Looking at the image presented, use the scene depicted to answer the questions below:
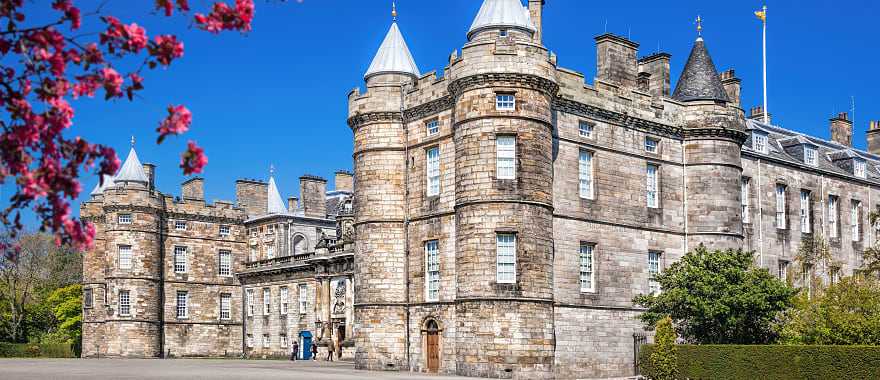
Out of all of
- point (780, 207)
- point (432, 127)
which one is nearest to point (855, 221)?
point (780, 207)

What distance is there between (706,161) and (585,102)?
634 centimetres

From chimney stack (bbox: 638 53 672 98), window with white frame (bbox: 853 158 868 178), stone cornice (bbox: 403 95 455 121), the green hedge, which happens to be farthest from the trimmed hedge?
the green hedge

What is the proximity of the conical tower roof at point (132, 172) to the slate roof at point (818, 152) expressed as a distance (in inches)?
1328

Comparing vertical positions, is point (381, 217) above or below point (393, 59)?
below

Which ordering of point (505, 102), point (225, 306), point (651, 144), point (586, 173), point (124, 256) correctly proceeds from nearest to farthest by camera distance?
1. point (505, 102)
2. point (586, 173)
3. point (651, 144)
4. point (124, 256)
5. point (225, 306)

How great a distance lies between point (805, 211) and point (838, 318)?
1581cm

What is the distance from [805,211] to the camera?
48.2 metres

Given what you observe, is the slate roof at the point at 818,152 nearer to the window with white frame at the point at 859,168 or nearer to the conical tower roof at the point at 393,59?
the window with white frame at the point at 859,168

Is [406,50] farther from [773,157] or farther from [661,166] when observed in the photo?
[773,157]

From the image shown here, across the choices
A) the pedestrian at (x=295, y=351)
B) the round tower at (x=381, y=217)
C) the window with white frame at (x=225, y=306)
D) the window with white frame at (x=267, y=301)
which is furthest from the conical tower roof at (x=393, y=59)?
the window with white frame at (x=225, y=306)

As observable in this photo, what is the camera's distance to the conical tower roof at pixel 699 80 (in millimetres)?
41062

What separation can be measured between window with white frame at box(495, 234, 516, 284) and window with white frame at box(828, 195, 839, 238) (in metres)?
22.2

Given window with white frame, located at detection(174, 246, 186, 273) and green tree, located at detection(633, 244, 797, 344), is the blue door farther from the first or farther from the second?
green tree, located at detection(633, 244, 797, 344)

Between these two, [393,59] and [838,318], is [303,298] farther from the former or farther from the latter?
[838,318]
